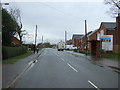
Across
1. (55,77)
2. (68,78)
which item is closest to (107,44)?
(55,77)

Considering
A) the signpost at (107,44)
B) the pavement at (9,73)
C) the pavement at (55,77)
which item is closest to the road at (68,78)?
the pavement at (55,77)

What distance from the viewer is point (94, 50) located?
39.9m

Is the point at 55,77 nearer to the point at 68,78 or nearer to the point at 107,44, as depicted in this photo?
the point at 68,78

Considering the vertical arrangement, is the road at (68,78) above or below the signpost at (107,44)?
below

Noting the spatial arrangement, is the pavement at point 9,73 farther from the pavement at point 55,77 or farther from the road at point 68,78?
the road at point 68,78

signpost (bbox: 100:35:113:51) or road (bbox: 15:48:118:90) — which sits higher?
→ signpost (bbox: 100:35:113:51)

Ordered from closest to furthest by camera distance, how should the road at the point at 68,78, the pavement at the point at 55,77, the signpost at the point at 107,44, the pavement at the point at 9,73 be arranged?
the road at the point at 68,78, the pavement at the point at 55,77, the pavement at the point at 9,73, the signpost at the point at 107,44

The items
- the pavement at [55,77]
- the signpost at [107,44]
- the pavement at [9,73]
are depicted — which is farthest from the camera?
the signpost at [107,44]

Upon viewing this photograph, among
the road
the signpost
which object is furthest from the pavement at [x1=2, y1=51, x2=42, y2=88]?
the signpost

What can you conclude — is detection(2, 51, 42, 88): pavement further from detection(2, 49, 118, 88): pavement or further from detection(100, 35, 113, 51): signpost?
detection(100, 35, 113, 51): signpost

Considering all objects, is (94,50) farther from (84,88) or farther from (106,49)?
(84,88)

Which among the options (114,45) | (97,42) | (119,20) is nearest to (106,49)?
(114,45)

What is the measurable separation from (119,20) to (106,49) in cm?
710

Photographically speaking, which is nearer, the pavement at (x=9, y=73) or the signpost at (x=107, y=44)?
the pavement at (x=9, y=73)
